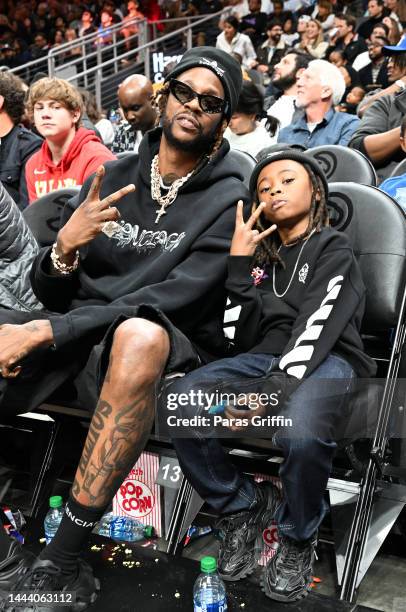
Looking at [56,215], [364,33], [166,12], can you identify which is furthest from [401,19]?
[56,215]

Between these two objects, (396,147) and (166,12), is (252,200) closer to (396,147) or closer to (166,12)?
(396,147)

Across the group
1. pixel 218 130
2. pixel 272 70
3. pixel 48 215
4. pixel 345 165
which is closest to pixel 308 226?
pixel 218 130

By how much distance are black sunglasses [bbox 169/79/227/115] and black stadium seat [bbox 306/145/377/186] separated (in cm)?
60

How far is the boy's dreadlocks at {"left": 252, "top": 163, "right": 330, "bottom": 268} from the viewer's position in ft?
7.47

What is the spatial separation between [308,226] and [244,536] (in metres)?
0.91

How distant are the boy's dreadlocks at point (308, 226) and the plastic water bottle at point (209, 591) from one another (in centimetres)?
89

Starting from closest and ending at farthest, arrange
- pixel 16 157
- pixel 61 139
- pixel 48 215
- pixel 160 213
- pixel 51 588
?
pixel 51 588 → pixel 160 213 → pixel 48 215 → pixel 61 139 → pixel 16 157

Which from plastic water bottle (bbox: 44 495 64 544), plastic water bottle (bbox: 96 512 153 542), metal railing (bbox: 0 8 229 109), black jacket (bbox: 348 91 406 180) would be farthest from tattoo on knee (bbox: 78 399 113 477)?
metal railing (bbox: 0 8 229 109)

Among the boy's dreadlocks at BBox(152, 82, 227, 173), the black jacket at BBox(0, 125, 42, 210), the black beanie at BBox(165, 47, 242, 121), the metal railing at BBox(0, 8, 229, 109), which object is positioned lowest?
the metal railing at BBox(0, 8, 229, 109)

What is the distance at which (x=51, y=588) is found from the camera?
1951mm

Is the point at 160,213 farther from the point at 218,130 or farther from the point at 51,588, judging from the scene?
the point at 51,588

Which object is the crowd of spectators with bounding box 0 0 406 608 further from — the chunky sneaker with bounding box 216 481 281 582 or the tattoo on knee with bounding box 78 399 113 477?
the chunky sneaker with bounding box 216 481 281 582

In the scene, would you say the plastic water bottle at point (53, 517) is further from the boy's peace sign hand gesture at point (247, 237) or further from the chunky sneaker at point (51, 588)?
the boy's peace sign hand gesture at point (247, 237)

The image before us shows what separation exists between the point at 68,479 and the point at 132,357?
129cm
